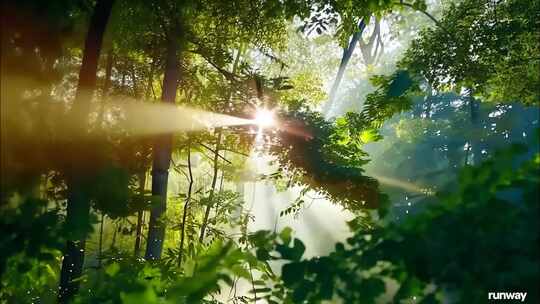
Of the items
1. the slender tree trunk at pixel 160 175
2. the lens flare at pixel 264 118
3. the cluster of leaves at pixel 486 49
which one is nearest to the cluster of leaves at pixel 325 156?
the lens flare at pixel 264 118

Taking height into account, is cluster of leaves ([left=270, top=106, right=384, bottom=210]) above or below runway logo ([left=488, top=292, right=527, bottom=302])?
above

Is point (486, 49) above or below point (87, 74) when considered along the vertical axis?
above

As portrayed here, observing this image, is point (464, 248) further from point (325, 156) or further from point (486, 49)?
point (486, 49)

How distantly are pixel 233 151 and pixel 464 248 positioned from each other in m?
6.14

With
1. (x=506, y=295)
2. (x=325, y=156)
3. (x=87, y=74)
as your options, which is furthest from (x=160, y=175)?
(x=506, y=295)

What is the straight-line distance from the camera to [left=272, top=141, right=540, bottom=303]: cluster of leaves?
1283mm

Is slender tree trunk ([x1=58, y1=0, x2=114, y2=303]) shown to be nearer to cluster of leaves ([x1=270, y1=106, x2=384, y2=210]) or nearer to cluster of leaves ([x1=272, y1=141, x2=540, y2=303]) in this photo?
cluster of leaves ([x1=272, y1=141, x2=540, y2=303])

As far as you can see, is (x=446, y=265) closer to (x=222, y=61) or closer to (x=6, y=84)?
(x=6, y=84)

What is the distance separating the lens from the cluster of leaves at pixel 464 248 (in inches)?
50.5

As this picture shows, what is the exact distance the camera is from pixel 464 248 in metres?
1.31

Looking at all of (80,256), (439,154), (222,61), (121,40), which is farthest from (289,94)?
(439,154)

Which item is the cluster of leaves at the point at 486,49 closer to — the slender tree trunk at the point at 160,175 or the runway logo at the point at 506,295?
the slender tree trunk at the point at 160,175

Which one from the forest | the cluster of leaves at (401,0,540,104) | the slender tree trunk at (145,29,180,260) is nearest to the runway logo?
the forest

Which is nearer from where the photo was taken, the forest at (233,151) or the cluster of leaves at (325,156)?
the forest at (233,151)
